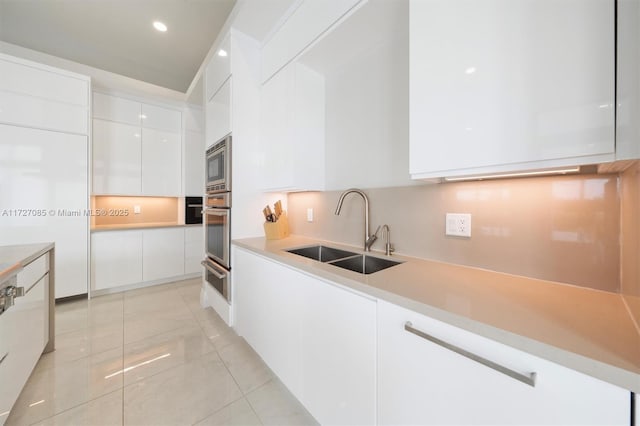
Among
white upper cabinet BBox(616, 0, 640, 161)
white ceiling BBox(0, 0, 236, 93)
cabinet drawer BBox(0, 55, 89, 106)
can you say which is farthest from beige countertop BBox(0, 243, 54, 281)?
white ceiling BBox(0, 0, 236, 93)

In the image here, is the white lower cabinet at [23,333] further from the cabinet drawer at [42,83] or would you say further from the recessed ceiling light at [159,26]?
the recessed ceiling light at [159,26]

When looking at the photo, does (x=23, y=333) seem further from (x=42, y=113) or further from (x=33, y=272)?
(x=42, y=113)

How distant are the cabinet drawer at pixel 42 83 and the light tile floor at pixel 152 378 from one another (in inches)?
90.8

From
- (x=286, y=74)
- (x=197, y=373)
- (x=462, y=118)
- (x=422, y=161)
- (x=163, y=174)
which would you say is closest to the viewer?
(x=462, y=118)

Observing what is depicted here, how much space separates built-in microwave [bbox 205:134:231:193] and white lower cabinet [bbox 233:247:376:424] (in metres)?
0.84

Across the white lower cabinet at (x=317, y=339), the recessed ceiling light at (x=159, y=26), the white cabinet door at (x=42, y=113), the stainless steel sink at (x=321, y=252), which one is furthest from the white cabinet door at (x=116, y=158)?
the stainless steel sink at (x=321, y=252)

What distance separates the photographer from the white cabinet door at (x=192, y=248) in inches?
136

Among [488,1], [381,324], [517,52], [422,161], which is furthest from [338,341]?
[488,1]

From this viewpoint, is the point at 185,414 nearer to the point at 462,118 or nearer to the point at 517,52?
the point at 462,118

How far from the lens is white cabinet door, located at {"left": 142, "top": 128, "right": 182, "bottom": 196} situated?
3307 millimetres

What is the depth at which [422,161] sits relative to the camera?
3.20ft

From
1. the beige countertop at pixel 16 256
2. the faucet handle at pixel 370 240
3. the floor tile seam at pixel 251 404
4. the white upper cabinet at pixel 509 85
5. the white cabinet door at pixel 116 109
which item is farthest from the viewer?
the white cabinet door at pixel 116 109

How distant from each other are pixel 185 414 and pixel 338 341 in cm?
101

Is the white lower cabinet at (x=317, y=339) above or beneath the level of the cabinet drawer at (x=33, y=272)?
beneath
